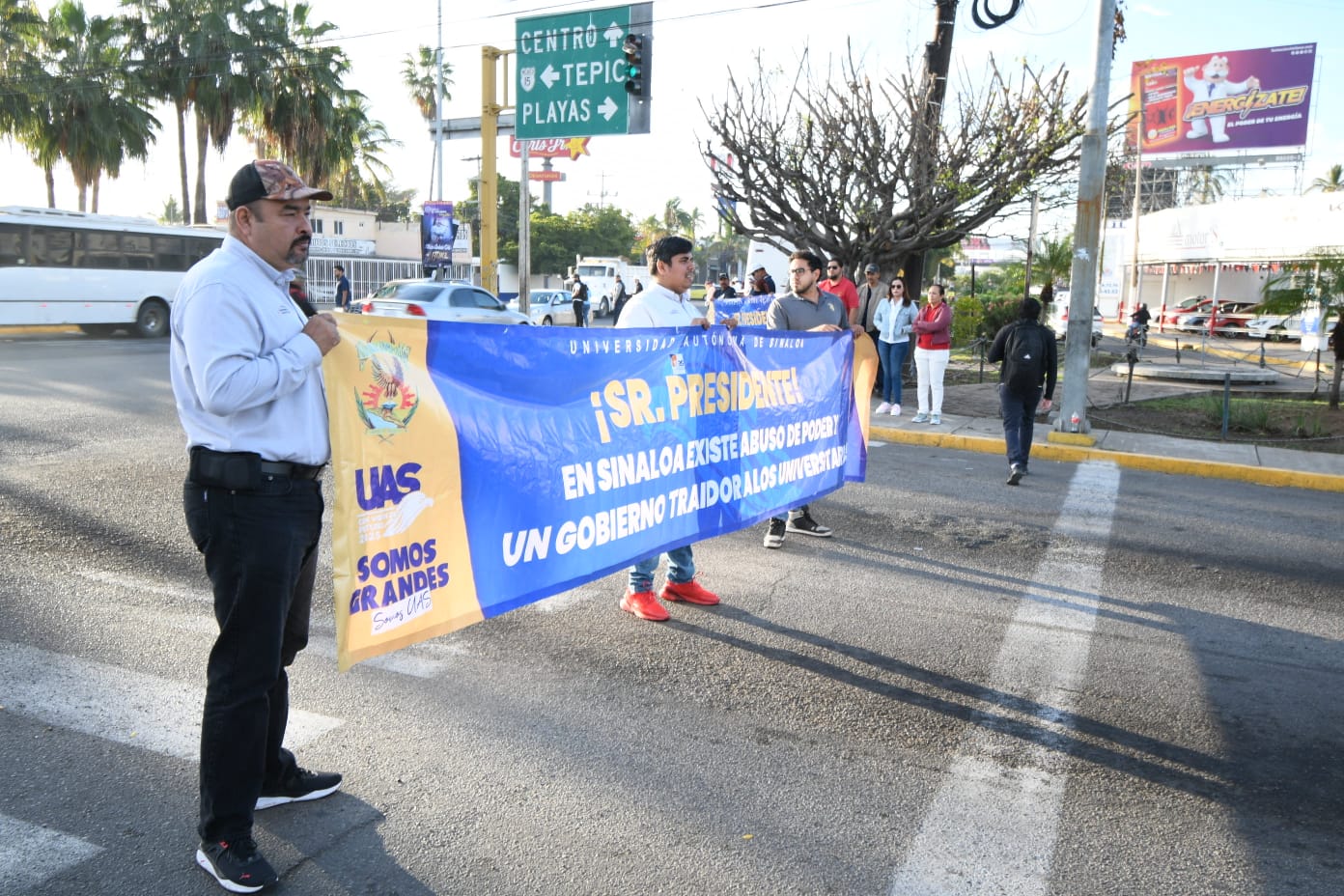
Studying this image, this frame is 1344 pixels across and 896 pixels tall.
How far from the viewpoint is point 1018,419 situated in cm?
917

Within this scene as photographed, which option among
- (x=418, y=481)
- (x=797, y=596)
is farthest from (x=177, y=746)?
(x=797, y=596)

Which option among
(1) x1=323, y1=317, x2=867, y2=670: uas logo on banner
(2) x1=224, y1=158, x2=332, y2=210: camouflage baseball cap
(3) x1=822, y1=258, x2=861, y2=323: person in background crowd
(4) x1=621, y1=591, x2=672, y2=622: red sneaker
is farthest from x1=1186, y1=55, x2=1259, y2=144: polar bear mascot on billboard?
(2) x1=224, y1=158, x2=332, y2=210: camouflage baseball cap

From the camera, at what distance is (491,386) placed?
3.74 m

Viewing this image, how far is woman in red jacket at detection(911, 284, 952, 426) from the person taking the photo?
40.6 feet

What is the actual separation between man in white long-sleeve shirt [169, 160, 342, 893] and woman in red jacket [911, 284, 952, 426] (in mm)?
10404

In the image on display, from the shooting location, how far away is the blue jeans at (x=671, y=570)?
5207 millimetres

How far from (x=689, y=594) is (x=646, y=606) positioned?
36 cm

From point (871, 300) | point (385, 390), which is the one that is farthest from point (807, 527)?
point (871, 300)

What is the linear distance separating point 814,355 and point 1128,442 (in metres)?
7.01

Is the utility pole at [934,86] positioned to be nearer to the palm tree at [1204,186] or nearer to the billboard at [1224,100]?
the billboard at [1224,100]

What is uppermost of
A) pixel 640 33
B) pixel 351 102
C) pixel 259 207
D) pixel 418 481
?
pixel 351 102

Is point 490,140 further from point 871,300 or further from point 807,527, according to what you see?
point 807,527

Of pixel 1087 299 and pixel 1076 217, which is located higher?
pixel 1076 217

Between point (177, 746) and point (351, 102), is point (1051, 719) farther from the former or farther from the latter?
point (351, 102)
